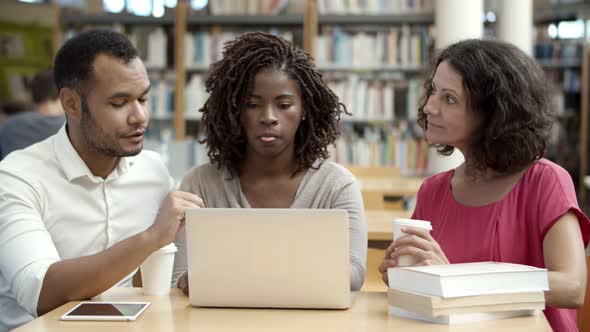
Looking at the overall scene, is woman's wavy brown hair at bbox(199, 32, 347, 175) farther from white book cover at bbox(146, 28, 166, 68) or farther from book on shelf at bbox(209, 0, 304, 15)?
white book cover at bbox(146, 28, 166, 68)

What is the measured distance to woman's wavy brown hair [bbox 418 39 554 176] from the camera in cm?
180

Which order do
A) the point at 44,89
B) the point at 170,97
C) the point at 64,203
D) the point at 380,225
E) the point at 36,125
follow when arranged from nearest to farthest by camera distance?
the point at 64,203
the point at 380,225
the point at 36,125
the point at 44,89
the point at 170,97

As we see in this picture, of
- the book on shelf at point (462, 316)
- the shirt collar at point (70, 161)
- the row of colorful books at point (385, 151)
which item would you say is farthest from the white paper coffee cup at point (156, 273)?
the row of colorful books at point (385, 151)

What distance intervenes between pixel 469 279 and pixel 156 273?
0.67 metres

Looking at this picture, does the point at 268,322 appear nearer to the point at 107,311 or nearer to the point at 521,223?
the point at 107,311

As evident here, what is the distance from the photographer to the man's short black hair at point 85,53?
2021mm

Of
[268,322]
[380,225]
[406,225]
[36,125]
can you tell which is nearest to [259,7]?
[36,125]

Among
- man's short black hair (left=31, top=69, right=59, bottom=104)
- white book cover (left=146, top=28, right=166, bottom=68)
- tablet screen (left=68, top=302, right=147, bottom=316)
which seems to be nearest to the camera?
tablet screen (left=68, top=302, right=147, bottom=316)

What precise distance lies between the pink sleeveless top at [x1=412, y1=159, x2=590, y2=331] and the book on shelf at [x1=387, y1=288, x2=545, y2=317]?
33 cm

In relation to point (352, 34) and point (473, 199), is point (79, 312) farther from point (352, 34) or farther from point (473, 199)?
point (352, 34)

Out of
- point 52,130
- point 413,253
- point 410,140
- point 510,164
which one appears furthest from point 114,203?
point 410,140

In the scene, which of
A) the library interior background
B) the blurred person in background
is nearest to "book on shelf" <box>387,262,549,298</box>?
the blurred person in background

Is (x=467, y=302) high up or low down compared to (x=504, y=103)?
down

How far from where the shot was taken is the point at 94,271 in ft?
5.34
